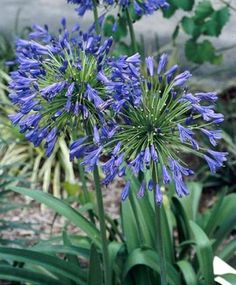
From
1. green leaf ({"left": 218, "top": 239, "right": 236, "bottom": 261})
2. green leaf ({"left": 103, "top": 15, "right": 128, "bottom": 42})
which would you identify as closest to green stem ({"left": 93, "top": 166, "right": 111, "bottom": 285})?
green leaf ({"left": 218, "top": 239, "right": 236, "bottom": 261})

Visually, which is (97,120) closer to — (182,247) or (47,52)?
(47,52)

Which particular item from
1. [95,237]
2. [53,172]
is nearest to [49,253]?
[95,237]

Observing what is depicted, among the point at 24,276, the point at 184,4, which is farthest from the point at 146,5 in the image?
the point at 184,4

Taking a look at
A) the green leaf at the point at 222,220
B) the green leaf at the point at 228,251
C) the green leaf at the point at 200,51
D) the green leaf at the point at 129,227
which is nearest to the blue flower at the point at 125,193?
the green leaf at the point at 129,227

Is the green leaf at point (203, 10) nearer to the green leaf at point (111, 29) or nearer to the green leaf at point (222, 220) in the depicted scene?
the green leaf at point (111, 29)

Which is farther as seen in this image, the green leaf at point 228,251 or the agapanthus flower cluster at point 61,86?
the green leaf at point 228,251

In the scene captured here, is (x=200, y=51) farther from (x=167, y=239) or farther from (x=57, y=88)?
(x=57, y=88)

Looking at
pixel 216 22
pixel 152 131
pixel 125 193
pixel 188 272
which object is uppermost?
pixel 152 131
